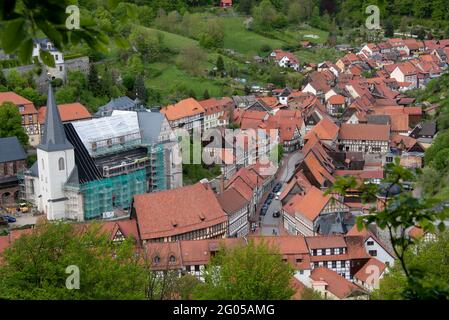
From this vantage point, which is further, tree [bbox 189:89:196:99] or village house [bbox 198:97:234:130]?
tree [bbox 189:89:196:99]

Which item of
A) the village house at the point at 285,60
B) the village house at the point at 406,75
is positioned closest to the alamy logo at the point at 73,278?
the village house at the point at 406,75

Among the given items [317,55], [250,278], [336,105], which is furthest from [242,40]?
[250,278]

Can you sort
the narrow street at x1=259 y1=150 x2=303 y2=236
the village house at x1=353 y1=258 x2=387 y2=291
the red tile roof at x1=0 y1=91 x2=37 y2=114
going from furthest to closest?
the red tile roof at x1=0 y1=91 x2=37 y2=114
the narrow street at x1=259 y1=150 x2=303 y2=236
the village house at x1=353 y1=258 x2=387 y2=291

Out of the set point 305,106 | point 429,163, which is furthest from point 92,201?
point 305,106

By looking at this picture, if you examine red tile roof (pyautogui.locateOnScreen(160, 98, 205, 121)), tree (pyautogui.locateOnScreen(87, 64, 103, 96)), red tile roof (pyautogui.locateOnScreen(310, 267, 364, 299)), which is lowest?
red tile roof (pyautogui.locateOnScreen(310, 267, 364, 299))

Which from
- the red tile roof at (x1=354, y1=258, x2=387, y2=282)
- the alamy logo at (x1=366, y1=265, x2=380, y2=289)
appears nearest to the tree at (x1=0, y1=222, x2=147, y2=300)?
the alamy logo at (x1=366, y1=265, x2=380, y2=289)

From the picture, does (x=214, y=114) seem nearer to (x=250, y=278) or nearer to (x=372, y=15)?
(x=372, y=15)

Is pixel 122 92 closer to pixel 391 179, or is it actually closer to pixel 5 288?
pixel 5 288

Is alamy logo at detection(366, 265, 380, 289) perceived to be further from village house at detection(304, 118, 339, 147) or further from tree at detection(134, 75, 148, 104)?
tree at detection(134, 75, 148, 104)
